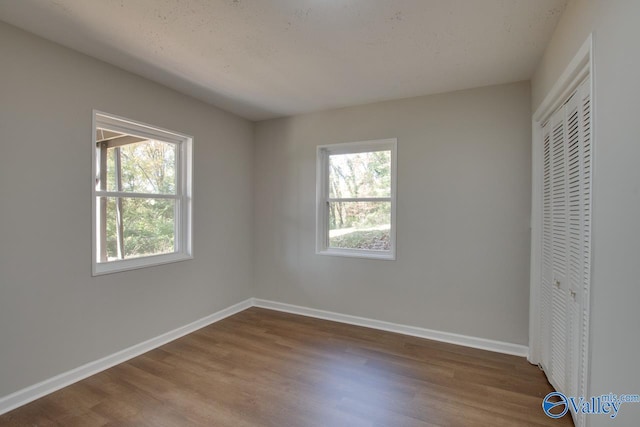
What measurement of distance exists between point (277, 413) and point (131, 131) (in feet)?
8.85

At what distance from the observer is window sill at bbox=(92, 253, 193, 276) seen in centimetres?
246

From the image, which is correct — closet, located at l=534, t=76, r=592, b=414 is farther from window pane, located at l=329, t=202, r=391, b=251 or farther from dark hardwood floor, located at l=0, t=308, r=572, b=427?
window pane, located at l=329, t=202, r=391, b=251

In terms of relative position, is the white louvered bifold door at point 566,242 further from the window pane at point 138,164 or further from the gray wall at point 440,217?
the window pane at point 138,164

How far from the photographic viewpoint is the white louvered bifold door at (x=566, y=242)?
1.58 metres

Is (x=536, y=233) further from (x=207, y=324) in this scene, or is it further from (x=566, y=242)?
(x=207, y=324)

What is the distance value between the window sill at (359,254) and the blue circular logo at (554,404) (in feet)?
5.35

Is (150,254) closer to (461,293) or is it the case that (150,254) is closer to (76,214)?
(76,214)

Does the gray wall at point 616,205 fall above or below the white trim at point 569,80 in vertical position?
below

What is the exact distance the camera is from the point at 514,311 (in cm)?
274

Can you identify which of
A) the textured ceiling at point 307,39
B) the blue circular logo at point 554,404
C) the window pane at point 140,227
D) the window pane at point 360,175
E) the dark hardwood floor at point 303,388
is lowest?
the dark hardwood floor at point 303,388

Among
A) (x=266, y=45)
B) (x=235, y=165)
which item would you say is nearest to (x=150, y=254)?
(x=235, y=165)

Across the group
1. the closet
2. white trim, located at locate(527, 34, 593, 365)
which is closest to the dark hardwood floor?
white trim, located at locate(527, 34, 593, 365)

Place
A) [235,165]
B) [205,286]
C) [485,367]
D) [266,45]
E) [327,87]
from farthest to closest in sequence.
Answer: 1. [235,165]
2. [205,286]
3. [327,87]
4. [485,367]
5. [266,45]

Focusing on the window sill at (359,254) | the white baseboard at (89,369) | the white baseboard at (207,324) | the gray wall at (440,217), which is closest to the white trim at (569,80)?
the gray wall at (440,217)
